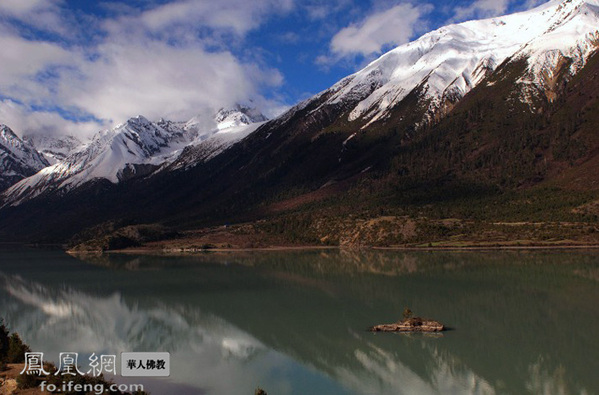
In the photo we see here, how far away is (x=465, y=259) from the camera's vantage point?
104562 millimetres

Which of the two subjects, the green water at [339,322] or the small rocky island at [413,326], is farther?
the small rocky island at [413,326]

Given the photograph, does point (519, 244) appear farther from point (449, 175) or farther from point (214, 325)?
point (214, 325)

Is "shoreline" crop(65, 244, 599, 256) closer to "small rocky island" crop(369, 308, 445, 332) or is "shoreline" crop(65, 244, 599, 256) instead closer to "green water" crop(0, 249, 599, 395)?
"green water" crop(0, 249, 599, 395)

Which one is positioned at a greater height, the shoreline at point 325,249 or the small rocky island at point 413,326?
the shoreline at point 325,249

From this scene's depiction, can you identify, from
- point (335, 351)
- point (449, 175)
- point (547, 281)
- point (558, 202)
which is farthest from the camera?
point (449, 175)

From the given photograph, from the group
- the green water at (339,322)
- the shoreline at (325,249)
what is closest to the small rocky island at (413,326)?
the green water at (339,322)

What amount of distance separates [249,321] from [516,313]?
28.0 meters

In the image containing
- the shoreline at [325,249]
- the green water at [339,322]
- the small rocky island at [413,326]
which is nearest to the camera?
the green water at [339,322]

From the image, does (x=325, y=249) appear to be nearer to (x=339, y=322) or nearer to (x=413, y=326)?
(x=339, y=322)

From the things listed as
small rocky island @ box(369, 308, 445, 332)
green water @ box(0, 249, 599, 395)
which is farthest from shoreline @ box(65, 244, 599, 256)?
small rocky island @ box(369, 308, 445, 332)

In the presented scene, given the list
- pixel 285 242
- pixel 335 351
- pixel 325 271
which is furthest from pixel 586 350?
pixel 285 242

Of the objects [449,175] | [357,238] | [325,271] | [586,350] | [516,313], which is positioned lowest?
[586,350]

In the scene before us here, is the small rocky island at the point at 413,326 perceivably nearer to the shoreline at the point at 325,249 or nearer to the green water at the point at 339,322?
the green water at the point at 339,322

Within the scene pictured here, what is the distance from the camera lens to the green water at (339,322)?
124 feet
